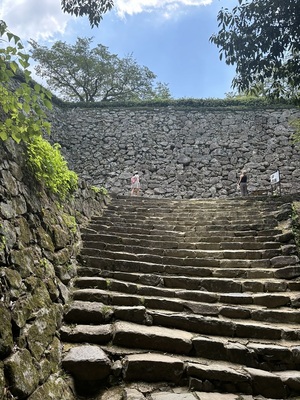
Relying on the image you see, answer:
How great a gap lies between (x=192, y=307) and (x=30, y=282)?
186 cm

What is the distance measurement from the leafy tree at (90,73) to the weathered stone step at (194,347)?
1622 centimetres

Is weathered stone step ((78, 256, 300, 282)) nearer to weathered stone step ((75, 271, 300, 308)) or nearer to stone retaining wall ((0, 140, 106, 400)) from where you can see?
weathered stone step ((75, 271, 300, 308))

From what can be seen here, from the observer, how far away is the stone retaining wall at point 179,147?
1309 cm

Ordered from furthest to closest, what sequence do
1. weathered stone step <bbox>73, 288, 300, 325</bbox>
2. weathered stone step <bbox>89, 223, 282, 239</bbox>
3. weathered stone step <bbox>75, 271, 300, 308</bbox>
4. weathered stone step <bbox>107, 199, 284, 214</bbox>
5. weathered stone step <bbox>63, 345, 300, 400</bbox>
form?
1. weathered stone step <bbox>107, 199, 284, 214</bbox>
2. weathered stone step <bbox>89, 223, 282, 239</bbox>
3. weathered stone step <bbox>75, 271, 300, 308</bbox>
4. weathered stone step <bbox>73, 288, 300, 325</bbox>
5. weathered stone step <bbox>63, 345, 300, 400</bbox>

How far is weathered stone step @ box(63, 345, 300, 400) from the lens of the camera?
9.08 feet

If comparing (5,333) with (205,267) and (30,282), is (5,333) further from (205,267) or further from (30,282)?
(205,267)

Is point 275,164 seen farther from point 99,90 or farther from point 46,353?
point 46,353

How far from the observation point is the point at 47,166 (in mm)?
4059

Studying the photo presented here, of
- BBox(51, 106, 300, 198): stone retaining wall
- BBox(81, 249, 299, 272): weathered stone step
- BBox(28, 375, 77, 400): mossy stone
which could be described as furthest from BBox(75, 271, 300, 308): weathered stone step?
BBox(51, 106, 300, 198): stone retaining wall

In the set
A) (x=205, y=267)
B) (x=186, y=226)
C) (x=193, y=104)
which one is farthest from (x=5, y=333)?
(x=193, y=104)

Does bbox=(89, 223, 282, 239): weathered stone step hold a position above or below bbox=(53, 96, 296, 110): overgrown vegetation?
below

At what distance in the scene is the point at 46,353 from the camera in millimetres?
2693

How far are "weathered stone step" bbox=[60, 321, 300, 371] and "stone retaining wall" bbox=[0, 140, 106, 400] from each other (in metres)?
0.30

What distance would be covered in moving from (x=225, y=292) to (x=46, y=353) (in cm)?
238
